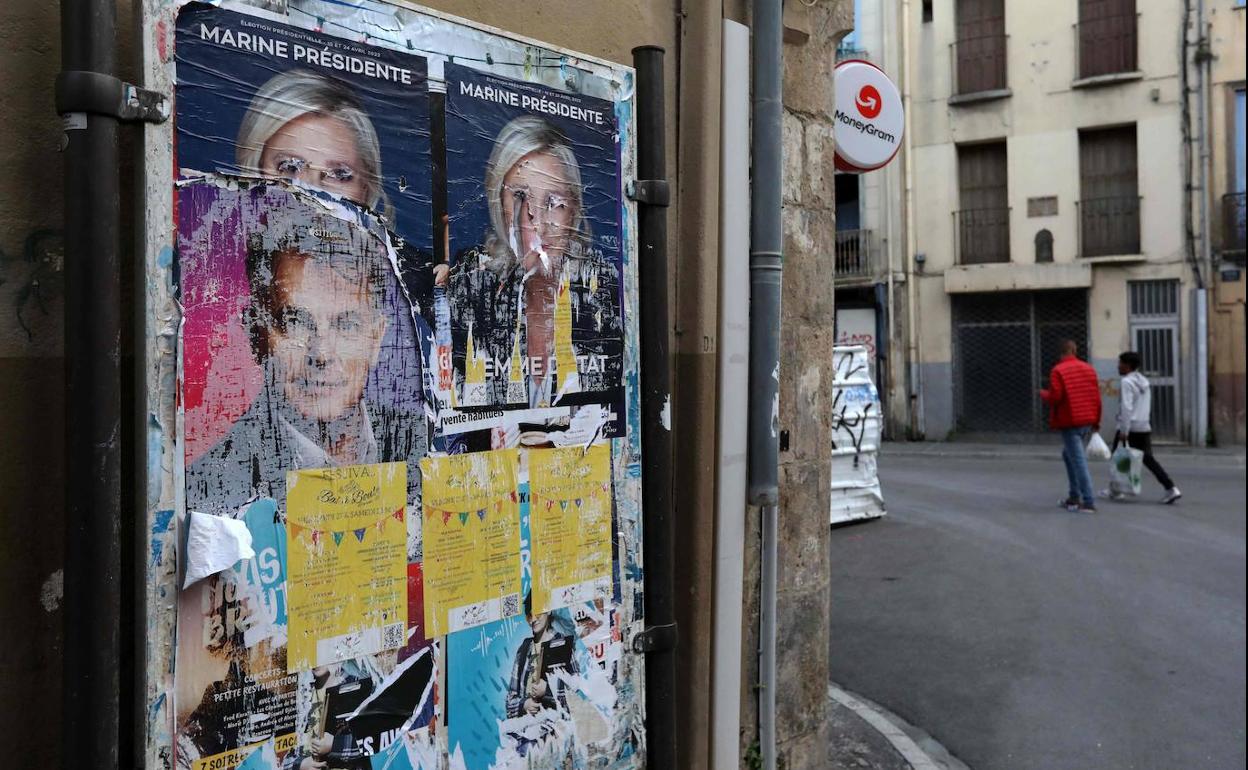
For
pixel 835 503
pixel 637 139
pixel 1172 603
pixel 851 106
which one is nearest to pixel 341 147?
pixel 637 139

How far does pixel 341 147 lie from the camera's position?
228cm

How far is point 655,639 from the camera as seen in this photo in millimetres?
2969

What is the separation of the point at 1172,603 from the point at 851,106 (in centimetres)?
450

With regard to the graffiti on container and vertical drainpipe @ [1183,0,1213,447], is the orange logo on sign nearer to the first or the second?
the graffiti on container

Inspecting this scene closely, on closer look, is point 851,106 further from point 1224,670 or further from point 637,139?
point 1224,670

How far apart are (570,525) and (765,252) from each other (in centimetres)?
124

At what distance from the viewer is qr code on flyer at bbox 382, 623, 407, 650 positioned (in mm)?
2357

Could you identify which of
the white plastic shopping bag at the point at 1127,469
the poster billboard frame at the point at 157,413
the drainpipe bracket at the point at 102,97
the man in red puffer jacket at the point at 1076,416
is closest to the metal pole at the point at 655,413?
the poster billboard frame at the point at 157,413

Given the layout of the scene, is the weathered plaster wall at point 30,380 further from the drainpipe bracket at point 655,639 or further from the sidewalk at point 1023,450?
the sidewalk at point 1023,450

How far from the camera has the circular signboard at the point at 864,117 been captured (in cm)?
422

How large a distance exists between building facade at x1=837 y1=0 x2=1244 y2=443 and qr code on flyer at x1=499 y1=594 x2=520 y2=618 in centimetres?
1912

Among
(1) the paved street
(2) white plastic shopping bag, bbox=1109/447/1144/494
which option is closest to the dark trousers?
(2) white plastic shopping bag, bbox=1109/447/1144/494

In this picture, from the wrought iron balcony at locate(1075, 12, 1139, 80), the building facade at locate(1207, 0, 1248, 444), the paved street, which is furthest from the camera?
the wrought iron balcony at locate(1075, 12, 1139, 80)

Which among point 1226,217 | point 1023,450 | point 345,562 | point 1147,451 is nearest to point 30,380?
point 345,562
